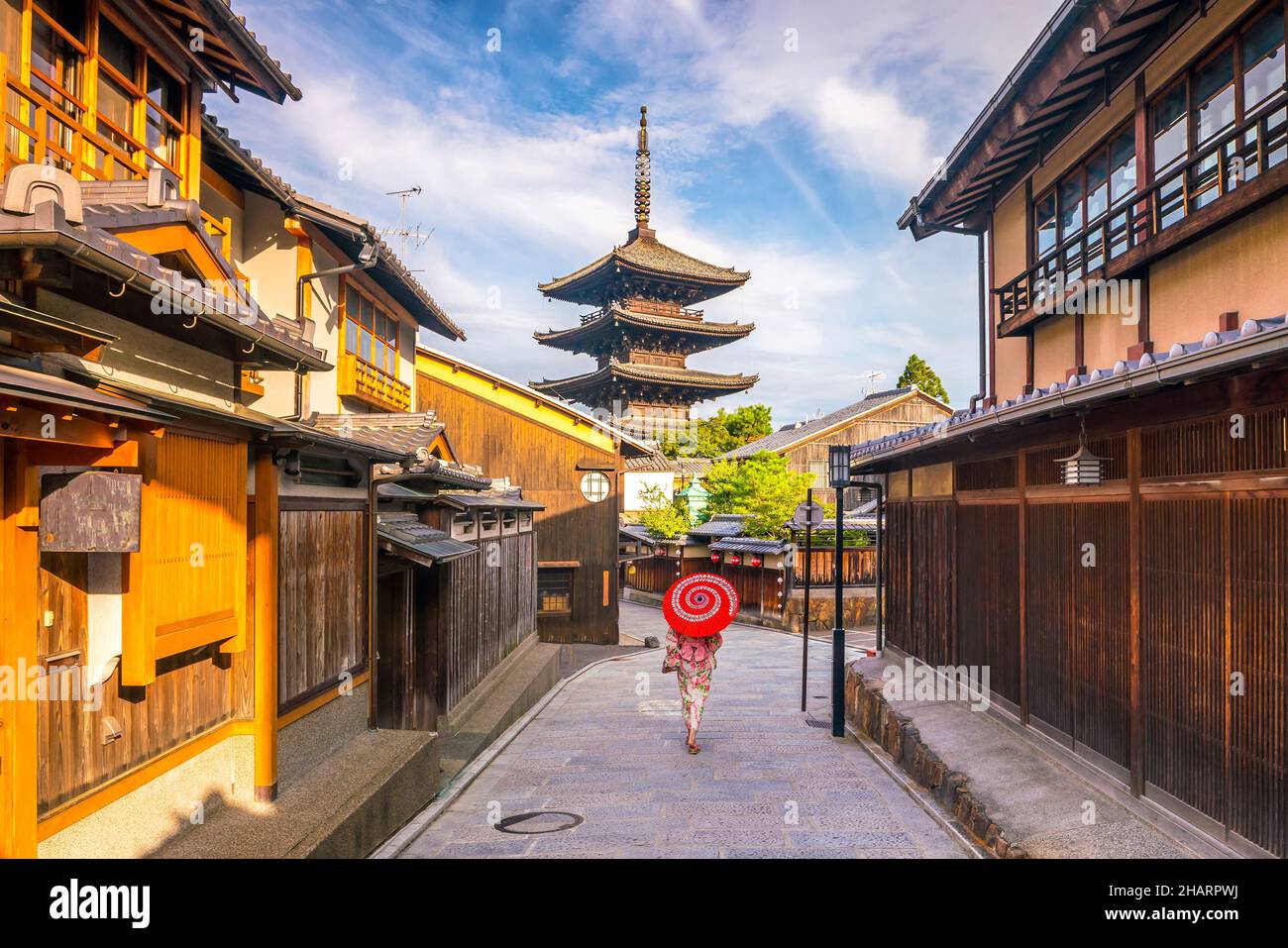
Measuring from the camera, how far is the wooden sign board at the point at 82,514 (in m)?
4.66

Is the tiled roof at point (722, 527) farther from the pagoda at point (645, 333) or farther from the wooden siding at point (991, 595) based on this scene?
the wooden siding at point (991, 595)

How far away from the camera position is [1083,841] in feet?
22.0

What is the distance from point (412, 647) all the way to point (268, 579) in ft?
17.6

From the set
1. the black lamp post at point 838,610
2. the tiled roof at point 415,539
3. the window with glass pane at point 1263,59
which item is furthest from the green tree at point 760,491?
the window with glass pane at point 1263,59

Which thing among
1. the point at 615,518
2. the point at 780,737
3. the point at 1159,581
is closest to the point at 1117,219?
the point at 1159,581

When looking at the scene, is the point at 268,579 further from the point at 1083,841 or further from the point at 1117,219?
the point at 1117,219

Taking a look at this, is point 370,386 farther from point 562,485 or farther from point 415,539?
point 562,485

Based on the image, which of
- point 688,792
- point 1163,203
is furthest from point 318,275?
point 1163,203

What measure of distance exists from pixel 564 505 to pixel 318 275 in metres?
14.4

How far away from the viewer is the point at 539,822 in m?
8.70

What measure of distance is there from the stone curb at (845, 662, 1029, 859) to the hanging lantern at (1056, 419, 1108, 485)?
10.6ft

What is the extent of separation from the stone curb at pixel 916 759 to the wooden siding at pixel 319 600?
6.44 metres

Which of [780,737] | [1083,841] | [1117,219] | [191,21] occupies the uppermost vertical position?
[191,21]

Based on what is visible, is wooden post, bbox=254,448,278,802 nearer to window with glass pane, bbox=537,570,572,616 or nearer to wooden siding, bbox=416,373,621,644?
wooden siding, bbox=416,373,621,644
